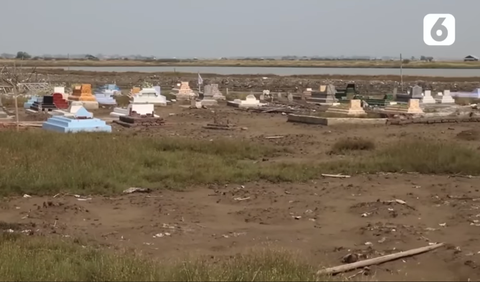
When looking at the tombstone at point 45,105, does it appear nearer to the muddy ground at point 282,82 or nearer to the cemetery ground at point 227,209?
the cemetery ground at point 227,209

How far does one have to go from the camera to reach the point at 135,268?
5.47 m

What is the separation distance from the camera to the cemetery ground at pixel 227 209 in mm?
6074

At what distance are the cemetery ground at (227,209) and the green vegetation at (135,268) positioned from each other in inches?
0.8

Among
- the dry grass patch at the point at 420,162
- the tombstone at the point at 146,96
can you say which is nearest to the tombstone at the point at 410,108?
the tombstone at the point at 146,96

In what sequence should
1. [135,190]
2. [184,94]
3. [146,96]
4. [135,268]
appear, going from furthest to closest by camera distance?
[184,94], [146,96], [135,190], [135,268]

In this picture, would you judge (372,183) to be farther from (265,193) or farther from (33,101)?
(33,101)

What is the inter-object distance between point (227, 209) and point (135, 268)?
14.7 feet

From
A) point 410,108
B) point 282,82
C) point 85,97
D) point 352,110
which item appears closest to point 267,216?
point 352,110

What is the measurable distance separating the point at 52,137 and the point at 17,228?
642cm

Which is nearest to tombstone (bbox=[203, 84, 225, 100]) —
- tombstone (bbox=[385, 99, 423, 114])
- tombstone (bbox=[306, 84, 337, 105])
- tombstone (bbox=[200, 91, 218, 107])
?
tombstone (bbox=[200, 91, 218, 107])

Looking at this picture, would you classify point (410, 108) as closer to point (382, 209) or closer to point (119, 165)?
point (119, 165)

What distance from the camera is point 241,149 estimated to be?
15141 millimetres

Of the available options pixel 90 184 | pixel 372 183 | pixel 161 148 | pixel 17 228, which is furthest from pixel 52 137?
pixel 372 183

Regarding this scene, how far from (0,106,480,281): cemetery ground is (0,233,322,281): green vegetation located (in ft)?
0.06
